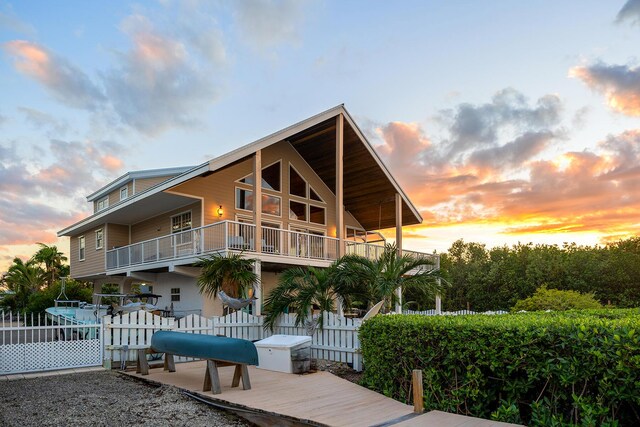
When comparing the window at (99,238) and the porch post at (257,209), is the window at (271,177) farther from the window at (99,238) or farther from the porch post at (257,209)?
the window at (99,238)

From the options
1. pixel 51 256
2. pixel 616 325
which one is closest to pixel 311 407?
pixel 616 325

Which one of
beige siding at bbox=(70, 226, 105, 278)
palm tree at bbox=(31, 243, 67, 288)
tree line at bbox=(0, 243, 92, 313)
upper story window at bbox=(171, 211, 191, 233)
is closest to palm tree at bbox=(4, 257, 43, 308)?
tree line at bbox=(0, 243, 92, 313)

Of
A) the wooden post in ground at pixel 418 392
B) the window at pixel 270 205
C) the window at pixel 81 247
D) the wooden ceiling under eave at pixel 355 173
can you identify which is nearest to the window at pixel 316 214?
the wooden ceiling under eave at pixel 355 173

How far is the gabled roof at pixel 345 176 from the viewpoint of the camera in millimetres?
17734

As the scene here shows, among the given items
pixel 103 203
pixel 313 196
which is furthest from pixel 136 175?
pixel 313 196

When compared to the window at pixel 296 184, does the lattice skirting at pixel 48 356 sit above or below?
below

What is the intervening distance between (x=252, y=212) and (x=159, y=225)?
450cm

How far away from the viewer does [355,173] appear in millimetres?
22031

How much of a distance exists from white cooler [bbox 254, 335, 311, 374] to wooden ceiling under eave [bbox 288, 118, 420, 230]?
1127 cm

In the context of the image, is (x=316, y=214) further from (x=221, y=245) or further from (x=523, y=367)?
(x=523, y=367)

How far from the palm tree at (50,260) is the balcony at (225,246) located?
24.4 metres

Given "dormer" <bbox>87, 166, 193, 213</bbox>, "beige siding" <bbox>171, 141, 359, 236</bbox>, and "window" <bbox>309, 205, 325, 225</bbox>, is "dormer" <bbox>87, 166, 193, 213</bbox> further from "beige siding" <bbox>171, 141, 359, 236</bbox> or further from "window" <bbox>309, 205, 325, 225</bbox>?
"window" <bbox>309, 205, 325, 225</bbox>

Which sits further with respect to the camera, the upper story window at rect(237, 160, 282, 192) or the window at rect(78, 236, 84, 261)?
the window at rect(78, 236, 84, 261)

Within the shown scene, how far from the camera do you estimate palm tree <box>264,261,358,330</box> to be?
11.7 meters
